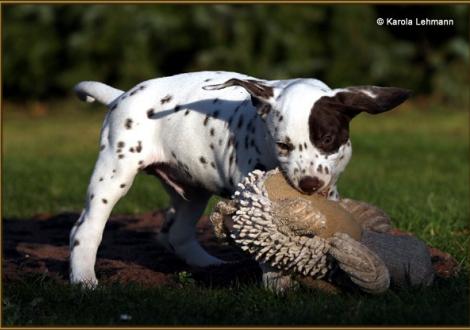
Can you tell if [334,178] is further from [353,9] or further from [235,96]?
[353,9]

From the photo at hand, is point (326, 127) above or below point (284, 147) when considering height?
above

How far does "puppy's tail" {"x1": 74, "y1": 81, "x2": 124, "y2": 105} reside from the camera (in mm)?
6984

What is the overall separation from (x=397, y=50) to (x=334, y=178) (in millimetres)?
13853

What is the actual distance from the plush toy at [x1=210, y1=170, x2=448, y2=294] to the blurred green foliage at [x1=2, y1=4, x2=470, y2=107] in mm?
13115

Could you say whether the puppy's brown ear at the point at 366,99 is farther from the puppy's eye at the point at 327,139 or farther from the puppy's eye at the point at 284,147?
the puppy's eye at the point at 284,147

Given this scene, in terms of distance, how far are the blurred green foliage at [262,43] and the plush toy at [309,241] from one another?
1312 cm

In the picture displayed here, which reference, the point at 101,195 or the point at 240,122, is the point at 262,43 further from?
the point at 240,122

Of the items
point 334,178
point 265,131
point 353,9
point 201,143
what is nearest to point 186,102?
point 201,143

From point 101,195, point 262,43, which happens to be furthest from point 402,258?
point 262,43

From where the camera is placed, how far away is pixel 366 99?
5.50 metres

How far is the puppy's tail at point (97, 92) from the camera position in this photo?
6984 mm

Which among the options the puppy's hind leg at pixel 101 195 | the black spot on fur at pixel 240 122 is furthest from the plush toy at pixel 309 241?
the puppy's hind leg at pixel 101 195

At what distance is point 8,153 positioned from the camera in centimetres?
1473

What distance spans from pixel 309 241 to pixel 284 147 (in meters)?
0.57
